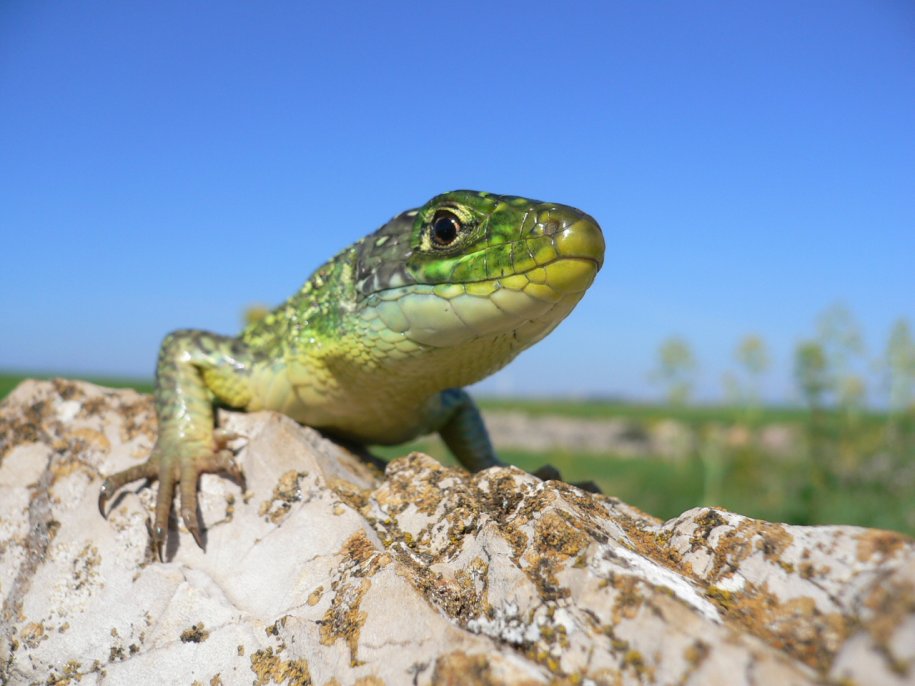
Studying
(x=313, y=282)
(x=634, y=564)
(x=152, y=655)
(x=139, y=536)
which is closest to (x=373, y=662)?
(x=634, y=564)

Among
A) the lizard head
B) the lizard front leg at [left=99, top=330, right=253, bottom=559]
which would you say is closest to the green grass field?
the lizard front leg at [left=99, top=330, right=253, bottom=559]

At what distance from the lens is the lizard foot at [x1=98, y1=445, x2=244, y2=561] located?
348 centimetres

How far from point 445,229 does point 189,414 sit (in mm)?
2029

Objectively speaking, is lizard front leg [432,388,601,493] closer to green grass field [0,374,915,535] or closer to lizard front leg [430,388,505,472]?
lizard front leg [430,388,505,472]

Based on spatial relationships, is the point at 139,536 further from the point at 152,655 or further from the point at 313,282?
the point at 313,282

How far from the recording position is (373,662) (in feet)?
7.60

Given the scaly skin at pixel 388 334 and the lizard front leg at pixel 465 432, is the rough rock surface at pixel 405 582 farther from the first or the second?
the lizard front leg at pixel 465 432

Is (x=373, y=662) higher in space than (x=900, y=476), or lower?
higher

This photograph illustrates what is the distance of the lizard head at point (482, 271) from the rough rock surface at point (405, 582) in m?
0.77

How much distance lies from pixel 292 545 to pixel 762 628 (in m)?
2.06

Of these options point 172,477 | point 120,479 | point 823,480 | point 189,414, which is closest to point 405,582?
point 172,477

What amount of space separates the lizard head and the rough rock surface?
30.3 inches

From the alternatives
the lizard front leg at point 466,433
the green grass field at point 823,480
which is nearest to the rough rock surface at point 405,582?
the lizard front leg at point 466,433

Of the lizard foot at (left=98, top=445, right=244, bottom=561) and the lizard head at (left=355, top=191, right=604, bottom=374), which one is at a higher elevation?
the lizard head at (left=355, top=191, right=604, bottom=374)
